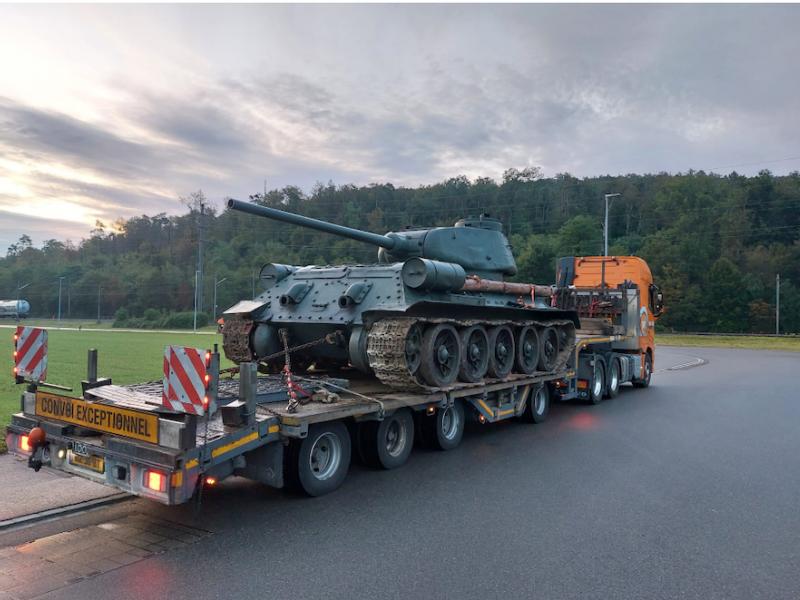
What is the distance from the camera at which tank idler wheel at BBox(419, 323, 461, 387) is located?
328 inches

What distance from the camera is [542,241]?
218 feet

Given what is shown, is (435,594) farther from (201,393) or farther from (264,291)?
(264,291)

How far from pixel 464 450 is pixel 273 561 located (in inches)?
176

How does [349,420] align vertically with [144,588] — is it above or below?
above

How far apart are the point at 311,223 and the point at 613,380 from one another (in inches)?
349

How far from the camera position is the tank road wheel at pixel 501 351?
9938mm

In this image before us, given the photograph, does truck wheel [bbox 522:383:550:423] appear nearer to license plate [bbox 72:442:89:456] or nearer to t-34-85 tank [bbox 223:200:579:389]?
t-34-85 tank [bbox 223:200:579:389]

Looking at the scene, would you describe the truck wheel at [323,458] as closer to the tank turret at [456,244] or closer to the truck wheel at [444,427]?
the truck wheel at [444,427]

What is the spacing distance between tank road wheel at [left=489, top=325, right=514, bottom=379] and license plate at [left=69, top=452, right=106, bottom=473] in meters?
5.73

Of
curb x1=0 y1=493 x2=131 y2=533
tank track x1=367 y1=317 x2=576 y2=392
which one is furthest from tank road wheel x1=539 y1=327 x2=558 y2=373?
curb x1=0 y1=493 x2=131 y2=533

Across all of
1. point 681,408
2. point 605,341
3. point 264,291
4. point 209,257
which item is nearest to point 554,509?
point 264,291

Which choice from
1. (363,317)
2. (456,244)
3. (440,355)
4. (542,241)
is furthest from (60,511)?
(542,241)

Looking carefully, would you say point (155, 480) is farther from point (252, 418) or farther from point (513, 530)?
point (513, 530)

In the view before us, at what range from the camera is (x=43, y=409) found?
639cm
